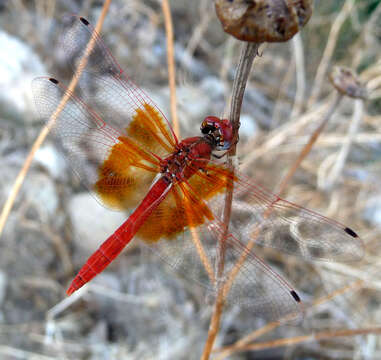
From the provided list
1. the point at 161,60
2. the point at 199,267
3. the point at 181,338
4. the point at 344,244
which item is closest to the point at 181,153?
the point at 199,267

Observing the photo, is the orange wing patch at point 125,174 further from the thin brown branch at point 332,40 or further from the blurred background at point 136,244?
the thin brown branch at point 332,40

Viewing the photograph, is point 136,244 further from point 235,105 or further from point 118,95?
point 235,105

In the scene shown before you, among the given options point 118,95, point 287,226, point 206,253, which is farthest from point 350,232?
point 118,95

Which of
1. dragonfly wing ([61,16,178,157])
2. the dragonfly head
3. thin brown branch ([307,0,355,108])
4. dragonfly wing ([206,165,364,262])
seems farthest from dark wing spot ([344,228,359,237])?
thin brown branch ([307,0,355,108])

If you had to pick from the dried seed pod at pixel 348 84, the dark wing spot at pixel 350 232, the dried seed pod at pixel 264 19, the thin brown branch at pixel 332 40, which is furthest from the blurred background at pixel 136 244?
the dried seed pod at pixel 264 19

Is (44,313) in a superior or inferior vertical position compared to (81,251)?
inferior

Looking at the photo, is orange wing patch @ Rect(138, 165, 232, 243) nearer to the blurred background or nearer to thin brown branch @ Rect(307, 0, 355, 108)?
the blurred background

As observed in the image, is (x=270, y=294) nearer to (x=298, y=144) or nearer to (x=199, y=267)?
(x=199, y=267)
